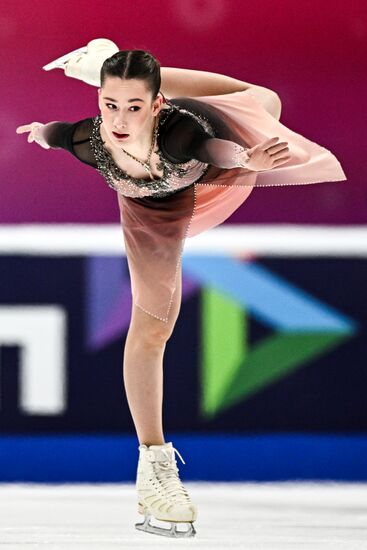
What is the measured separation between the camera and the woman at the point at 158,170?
2467mm

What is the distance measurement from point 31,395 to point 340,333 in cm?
106

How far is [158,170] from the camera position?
258cm

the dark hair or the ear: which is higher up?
the dark hair

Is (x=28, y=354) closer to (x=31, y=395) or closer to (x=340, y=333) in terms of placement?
(x=31, y=395)

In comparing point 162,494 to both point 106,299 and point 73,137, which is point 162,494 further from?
point 106,299

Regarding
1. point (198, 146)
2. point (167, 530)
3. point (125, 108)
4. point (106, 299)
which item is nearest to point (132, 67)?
point (125, 108)

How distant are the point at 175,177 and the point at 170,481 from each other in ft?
2.33

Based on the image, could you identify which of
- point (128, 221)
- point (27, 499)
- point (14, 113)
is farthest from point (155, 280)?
point (14, 113)

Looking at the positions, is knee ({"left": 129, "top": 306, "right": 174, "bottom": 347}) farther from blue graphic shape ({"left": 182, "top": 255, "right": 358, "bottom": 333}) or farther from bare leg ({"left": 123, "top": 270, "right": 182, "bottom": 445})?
blue graphic shape ({"left": 182, "top": 255, "right": 358, "bottom": 333})

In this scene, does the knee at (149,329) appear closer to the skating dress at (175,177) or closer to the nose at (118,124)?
the skating dress at (175,177)

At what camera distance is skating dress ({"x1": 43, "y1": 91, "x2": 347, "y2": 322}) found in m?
2.60

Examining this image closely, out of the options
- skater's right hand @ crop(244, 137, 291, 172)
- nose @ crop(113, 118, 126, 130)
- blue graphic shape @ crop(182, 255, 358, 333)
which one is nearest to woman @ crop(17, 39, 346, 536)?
nose @ crop(113, 118, 126, 130)

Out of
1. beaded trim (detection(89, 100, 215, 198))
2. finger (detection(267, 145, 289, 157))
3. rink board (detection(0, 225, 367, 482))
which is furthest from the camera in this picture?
rink board (detection(0, 225, 367, 482))

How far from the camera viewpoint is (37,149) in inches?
150
